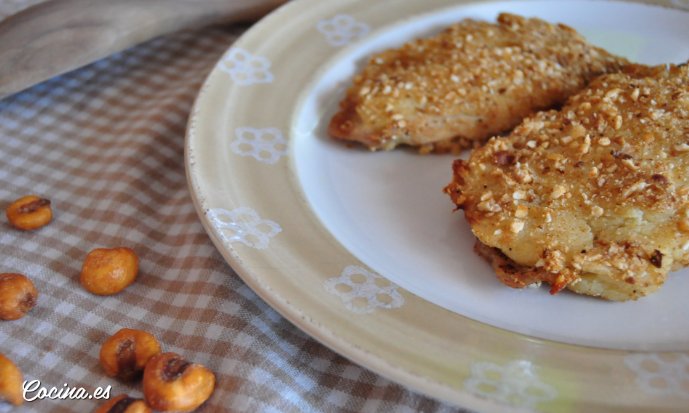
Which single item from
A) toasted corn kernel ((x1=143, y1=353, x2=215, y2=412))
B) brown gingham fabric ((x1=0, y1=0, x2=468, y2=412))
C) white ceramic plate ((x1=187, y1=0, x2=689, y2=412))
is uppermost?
white ceramic plate ((x1=187, y1=0, x2=689, y2=412))

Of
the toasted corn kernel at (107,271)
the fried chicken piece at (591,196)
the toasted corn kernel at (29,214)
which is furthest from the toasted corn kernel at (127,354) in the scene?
the fried chicken piece at (591,196)

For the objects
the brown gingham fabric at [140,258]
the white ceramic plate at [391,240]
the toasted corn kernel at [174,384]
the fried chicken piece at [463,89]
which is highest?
the fried chicken piece at [463,89]

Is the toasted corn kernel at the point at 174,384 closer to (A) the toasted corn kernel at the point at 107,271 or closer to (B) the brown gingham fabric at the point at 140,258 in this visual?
(B) the brown gingham fabric at the point at 140,258

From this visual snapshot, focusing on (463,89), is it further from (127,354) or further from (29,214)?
A: (29,214)

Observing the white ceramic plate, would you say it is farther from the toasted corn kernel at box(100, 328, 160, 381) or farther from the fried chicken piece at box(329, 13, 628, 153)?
the toasted corn kernel at box(100, 328, 160, 381)

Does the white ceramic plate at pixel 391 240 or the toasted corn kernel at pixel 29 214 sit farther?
the toasted corn kernel at pixel 29 214

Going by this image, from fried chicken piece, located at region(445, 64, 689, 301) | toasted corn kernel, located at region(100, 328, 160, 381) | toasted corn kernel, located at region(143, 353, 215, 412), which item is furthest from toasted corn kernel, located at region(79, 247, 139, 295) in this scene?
fried chicken piece, located at region(445, 64, 689, 301)

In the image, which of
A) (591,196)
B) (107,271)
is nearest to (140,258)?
(107,271)

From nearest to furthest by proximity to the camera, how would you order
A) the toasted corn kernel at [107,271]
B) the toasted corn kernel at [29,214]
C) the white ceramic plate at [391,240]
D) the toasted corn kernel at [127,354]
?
the white ceramic plate at [391,240] < the toasted corn kernel at [127,354] < the toasted corn kernel at [107,271] < the toasted corn kernel at [29,214]
